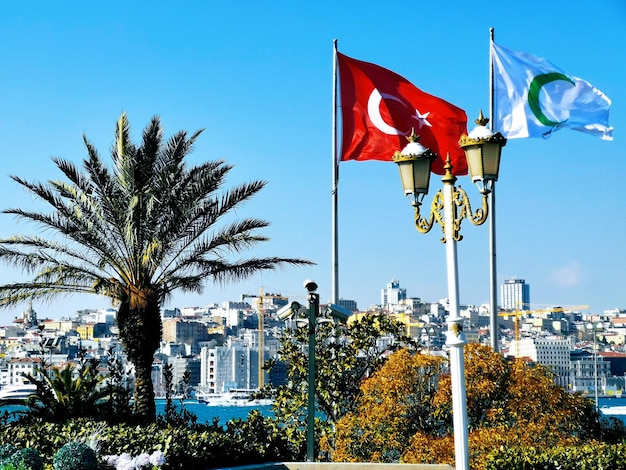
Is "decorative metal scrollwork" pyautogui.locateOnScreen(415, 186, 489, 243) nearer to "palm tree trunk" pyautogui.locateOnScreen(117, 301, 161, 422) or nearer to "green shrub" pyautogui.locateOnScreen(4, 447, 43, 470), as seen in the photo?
"green shrub" pyautogui.locateOnScreen(4, 447, 43, 470)

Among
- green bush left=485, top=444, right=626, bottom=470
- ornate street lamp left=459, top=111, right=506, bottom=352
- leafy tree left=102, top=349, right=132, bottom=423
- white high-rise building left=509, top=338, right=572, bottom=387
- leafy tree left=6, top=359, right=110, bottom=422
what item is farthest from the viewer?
white high-rise building left=509, top=338, right=572, bottom=387

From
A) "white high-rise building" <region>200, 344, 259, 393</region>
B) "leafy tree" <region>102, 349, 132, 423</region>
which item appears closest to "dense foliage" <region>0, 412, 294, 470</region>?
"leafy tree" <region>102, 349, 132, 423</region>

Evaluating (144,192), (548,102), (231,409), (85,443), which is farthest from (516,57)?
(231,409)

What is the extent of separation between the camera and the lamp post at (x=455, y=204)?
8.96m

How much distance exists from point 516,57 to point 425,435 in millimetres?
6677

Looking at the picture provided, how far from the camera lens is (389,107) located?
56.0ft

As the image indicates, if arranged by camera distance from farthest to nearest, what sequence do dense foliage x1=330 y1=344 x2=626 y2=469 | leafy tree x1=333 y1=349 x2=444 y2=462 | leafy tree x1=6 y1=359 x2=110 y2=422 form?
leafy tree x1=6 y1=359 x2=110 y2=422 < leafy tree x1=333 y1=349 x2=444 y2=462 < dense foliage x1=330 y1=344 x2=626 y2=469

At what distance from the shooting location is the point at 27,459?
432 inches

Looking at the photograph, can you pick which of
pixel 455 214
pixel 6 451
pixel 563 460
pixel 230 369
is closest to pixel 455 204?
pixel 455 214

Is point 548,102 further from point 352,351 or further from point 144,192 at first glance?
point 144,192

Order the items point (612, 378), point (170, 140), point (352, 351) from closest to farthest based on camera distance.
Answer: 1. point (352, 351)
2. point (170, 140)
3. point (612, 378)

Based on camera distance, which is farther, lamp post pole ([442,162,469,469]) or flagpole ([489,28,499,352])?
flagpole ([489,28,499,352])

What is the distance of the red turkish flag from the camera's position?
16.9m

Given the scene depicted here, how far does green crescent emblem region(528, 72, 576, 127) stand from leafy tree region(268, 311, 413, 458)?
452 cm
